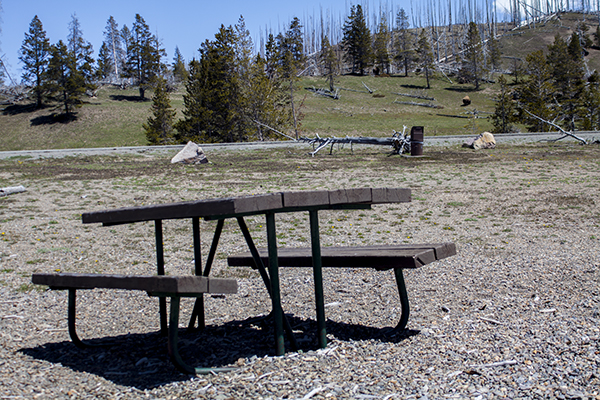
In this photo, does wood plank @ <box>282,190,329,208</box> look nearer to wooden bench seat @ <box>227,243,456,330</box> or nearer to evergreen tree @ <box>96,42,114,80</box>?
wooden bench seat @ <box>227,243,456,330</box>

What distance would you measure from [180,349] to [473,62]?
256 ft

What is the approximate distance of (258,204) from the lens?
307 centimetres

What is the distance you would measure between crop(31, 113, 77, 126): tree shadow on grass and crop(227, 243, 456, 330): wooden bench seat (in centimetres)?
5254

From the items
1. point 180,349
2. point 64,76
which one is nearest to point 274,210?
point 180,349

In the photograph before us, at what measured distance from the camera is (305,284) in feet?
17.9

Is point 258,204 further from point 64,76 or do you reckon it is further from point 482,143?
point 64,76

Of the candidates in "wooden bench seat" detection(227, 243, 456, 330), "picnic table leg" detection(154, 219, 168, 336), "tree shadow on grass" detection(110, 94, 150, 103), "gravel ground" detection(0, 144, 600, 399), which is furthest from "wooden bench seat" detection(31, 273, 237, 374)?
"tree shadow on grass" detection(110, 94, 150, 103)

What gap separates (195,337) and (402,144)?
1731 cm

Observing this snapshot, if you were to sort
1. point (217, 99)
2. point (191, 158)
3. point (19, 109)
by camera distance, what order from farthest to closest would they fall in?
point (19, 109)
point (217, 99)
point (191, 158)

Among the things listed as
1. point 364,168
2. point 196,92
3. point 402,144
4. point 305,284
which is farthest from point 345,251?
point 196,92

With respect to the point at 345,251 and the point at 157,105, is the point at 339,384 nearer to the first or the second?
the point at 345,251

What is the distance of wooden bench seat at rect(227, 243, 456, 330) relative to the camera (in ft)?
12.3

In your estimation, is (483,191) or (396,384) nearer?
(396,384)

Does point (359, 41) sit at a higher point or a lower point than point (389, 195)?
higher
